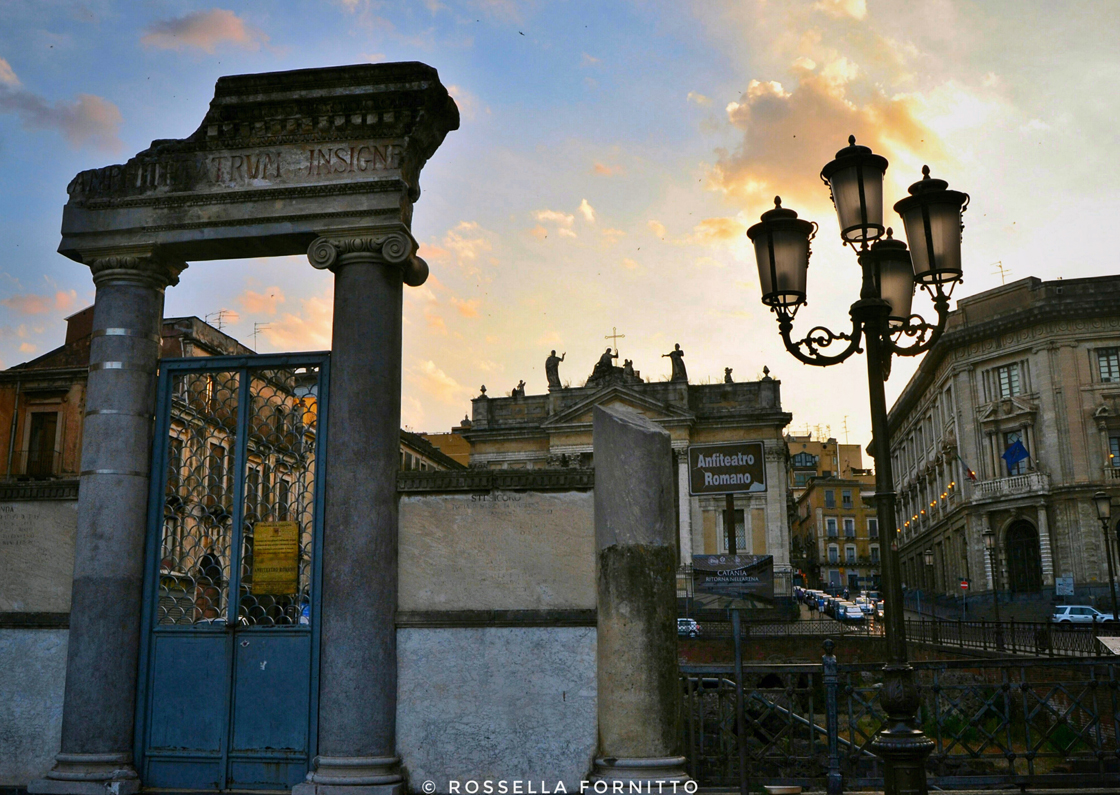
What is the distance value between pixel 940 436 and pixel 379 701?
63.5 m

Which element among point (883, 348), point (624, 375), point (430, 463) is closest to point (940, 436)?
point (624, 375)

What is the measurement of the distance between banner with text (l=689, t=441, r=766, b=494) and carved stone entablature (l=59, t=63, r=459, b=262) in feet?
28.3

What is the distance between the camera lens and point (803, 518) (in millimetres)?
132750

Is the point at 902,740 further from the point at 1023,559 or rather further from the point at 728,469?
the point at 1023,559

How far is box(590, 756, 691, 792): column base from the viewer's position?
6.86 meters

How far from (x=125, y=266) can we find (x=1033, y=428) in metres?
52.4

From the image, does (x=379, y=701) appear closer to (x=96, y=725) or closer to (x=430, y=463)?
(x=96, y=725)

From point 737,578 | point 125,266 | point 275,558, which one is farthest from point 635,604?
point 737,578

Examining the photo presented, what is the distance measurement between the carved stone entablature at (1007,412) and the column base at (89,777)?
52640 mm

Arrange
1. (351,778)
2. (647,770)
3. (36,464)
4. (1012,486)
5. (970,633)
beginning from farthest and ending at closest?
1. (1012,486)
2. (36,464)
3. (970,633)
4. (351,778)
5. (647,770)

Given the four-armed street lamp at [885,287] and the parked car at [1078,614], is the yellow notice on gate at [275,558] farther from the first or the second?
the parked car at [1078,614]

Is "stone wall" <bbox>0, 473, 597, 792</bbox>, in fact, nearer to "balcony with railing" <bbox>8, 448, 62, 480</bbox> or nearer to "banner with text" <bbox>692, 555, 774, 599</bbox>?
"banner with text" <bbox>692, 555, 774, 599</bbox>

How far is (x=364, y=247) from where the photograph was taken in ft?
26.0

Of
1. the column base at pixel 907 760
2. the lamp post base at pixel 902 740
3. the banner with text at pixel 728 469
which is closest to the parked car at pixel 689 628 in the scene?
the banner with text at pixel 728 469
